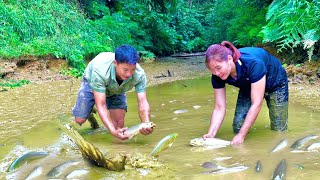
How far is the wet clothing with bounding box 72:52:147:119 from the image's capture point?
520 centimetres

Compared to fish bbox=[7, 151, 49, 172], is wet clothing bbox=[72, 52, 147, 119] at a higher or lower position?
higher

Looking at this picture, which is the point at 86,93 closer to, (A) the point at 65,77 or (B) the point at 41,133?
(B) the point at 41,133

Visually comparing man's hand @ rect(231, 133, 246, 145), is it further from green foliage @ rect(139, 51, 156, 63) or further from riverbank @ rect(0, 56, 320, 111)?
green foliage @ rect(139, 51, 156, 63)

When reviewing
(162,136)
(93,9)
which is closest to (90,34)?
(93,9)

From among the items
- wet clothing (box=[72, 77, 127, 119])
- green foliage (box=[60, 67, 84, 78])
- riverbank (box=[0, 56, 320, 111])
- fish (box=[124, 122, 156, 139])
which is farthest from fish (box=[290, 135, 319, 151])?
green foliage (box=[60, 67, 84, 78])

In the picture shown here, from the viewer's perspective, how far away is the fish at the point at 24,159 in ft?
14.1

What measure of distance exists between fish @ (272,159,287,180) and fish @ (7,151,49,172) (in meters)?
2.45

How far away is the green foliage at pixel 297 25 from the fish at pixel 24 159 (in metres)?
6.71

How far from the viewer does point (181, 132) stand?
602cm

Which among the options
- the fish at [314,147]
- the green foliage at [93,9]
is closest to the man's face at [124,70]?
the fish at [314,147]

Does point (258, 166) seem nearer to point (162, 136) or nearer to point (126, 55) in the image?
point (126, 55)

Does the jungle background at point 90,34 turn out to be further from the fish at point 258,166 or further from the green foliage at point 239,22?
the fish at point 258,166

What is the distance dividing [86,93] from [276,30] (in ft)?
22.8

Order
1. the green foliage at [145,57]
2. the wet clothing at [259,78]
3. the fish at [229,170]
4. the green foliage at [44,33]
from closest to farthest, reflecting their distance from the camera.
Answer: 1. the fish at [229,170]
2. the wet clothing at [259,78]
3. the green foliage at [44,33]
4. the green foliage at [145,57]
